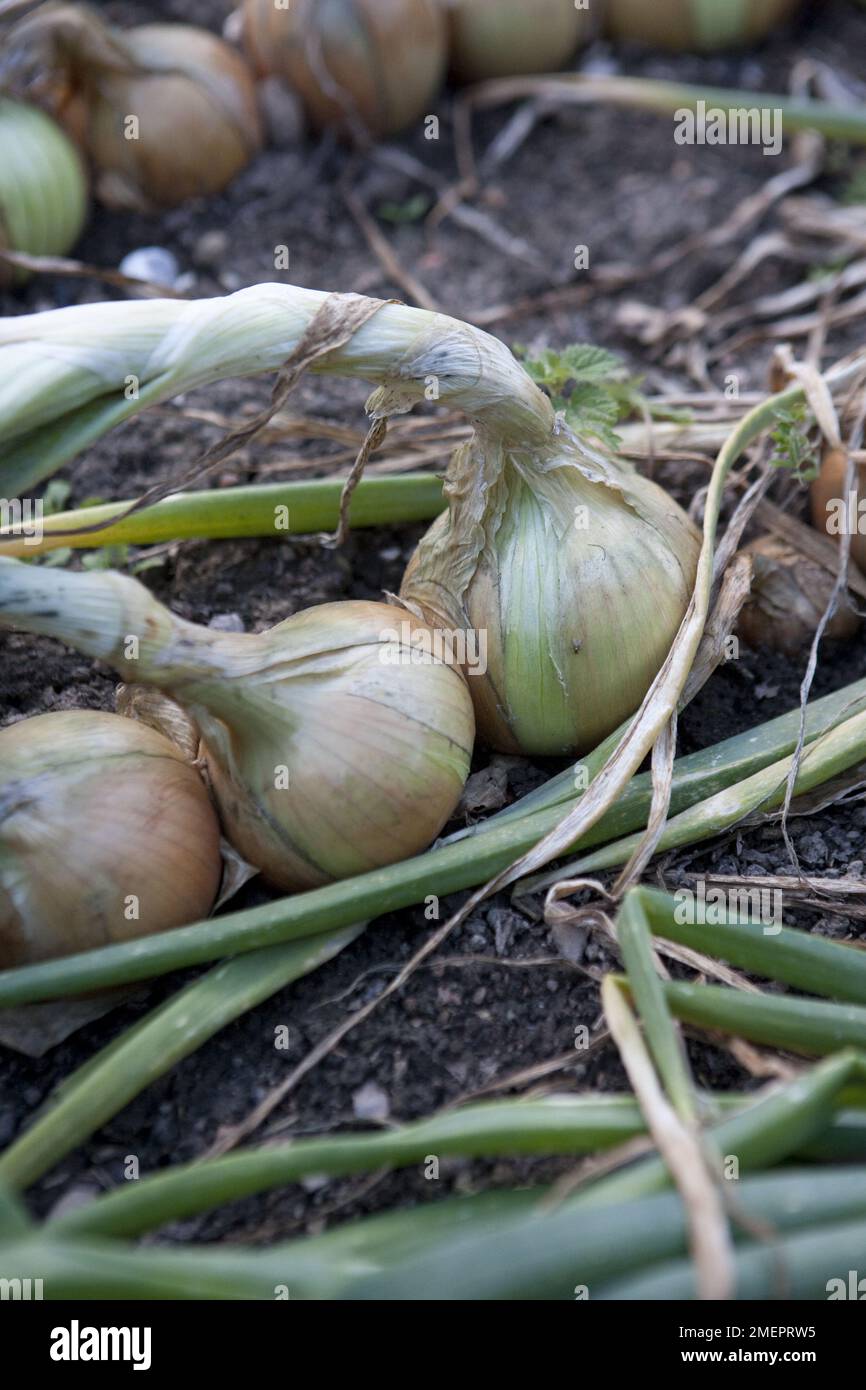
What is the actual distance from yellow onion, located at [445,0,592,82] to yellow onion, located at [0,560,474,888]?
70.8 inches

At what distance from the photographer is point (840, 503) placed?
5.14ft

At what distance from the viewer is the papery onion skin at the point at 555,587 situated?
1.30 meters

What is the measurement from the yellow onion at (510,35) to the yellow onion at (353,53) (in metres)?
0.08

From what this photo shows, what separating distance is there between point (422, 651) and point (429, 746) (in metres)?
0.11

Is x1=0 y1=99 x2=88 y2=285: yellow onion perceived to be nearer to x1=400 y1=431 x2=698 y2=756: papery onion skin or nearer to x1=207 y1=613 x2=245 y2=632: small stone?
x1=207 y1=613 x2=245 y2=632: small stone

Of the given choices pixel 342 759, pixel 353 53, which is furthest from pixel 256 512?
pixel 353 53

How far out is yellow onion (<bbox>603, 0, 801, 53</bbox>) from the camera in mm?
2611

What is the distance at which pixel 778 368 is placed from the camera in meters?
1.75

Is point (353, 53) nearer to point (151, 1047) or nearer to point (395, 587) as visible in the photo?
point (395, 587)

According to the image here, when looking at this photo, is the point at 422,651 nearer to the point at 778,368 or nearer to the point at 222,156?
the point at 778,368

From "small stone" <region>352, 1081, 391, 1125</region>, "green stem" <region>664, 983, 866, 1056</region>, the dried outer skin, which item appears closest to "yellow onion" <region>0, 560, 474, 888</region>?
"small stone" <region>352, 1081, 391, 1125</region>

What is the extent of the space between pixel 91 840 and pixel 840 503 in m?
1.01

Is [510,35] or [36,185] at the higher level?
[510,35]
